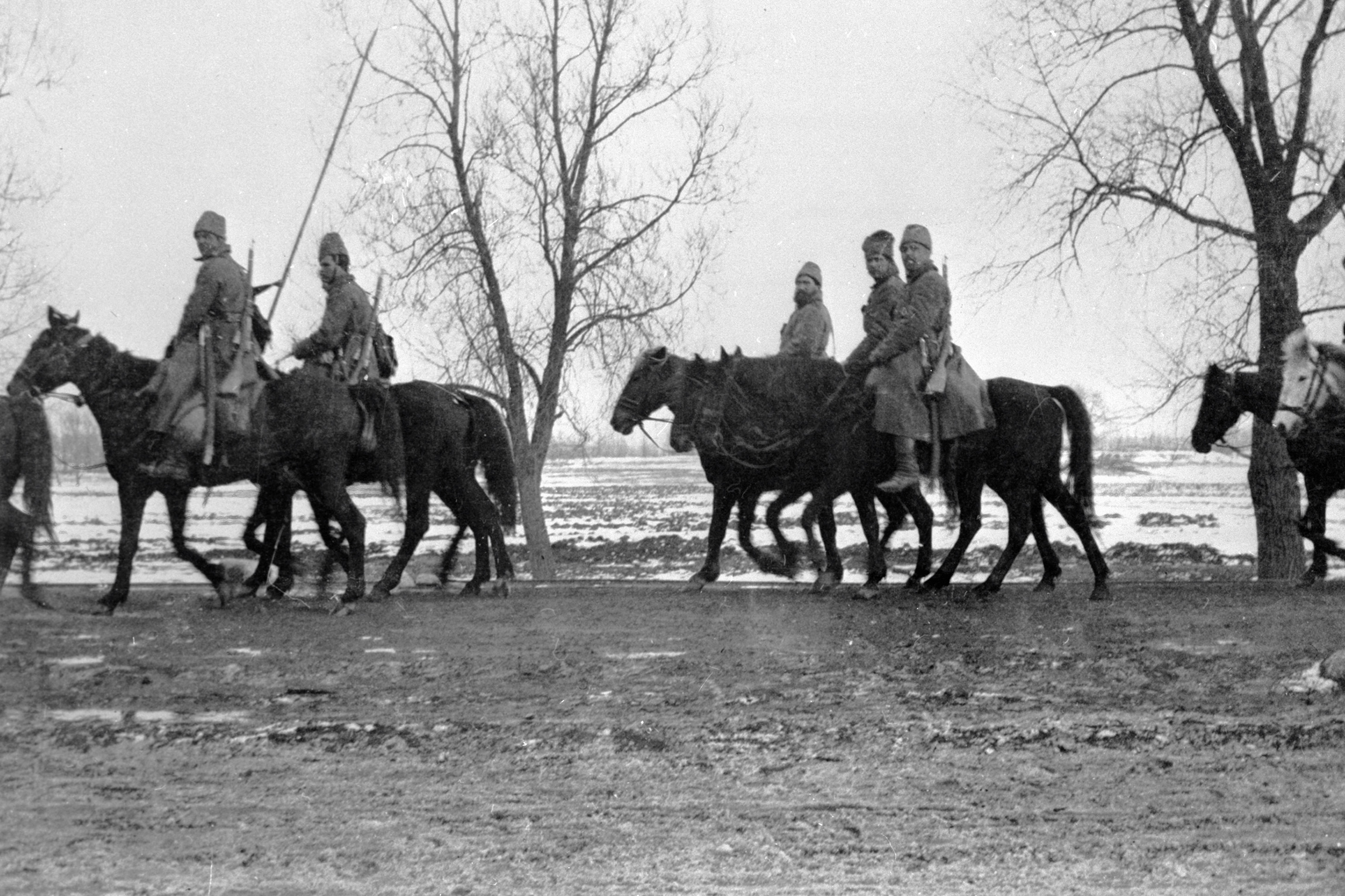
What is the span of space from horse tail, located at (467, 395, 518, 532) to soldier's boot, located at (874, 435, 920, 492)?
3328 mm

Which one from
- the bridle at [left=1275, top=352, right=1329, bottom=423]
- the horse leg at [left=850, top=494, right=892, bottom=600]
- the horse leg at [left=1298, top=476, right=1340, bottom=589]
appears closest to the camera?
the horse leg at [left=850, top=494, right=892, bottom=600]

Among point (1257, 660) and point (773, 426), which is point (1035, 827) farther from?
point (773, 426)

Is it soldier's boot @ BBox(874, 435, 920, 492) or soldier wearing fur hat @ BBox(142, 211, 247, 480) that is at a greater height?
soldier wearing fur hat @ BBox(142, 211, 247, 480)

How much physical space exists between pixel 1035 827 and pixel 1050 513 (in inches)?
795

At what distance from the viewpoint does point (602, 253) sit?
62.7ft

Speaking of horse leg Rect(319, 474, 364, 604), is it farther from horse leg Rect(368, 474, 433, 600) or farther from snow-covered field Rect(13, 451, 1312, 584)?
snow-covered field Rect(13, 451, 1312, 584)

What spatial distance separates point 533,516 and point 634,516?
6285 millimetres

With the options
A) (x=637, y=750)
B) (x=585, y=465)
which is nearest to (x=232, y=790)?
(x=637, y=750)

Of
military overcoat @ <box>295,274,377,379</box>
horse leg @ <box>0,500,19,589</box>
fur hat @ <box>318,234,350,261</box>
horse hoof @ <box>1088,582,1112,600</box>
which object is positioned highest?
fur hat @ <box>318,234,350,261</box>

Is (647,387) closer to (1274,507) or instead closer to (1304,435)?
(1304,435)

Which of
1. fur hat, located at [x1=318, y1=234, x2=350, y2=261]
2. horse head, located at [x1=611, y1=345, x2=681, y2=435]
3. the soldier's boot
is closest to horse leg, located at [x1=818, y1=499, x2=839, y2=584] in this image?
the soldier's boot

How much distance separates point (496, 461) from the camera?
12.3 metres

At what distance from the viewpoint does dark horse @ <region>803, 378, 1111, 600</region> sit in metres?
11.2

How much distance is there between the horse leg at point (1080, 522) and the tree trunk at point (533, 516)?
756cm
